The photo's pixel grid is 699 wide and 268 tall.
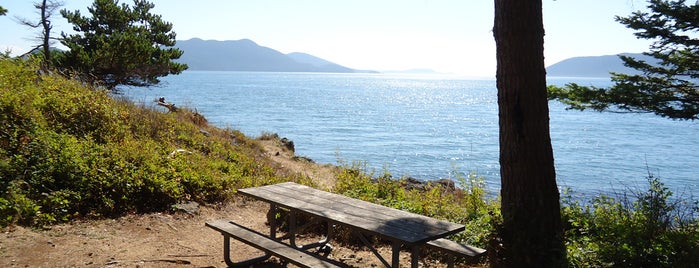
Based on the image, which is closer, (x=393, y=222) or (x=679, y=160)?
(x=393, y=222)

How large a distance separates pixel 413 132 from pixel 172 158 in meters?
31.0

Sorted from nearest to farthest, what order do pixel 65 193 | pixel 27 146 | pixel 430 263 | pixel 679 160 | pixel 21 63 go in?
1. pixel 430 263
2. pixel 65 193
3. pixel 27 146
4. pixel 21 63
5. pixel 679 160

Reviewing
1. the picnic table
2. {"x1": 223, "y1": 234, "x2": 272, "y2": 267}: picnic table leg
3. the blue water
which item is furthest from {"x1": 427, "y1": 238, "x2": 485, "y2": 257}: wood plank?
the blue water

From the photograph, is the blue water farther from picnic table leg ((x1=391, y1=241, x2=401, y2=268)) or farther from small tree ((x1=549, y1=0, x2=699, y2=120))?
picnic table leg ((x1=391, y1=241, x2=401, y2=268))

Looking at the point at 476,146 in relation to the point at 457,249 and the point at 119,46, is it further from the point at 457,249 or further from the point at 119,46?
the point at 457,249

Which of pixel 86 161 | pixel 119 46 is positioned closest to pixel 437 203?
pixel 86 161

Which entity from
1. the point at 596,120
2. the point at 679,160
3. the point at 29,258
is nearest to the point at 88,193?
the point at 29,258

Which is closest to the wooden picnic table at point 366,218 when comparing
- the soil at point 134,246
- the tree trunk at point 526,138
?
the soil at point 134,246

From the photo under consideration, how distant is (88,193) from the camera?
648 centimetres

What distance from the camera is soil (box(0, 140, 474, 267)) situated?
5.02 m

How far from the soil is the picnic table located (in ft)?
1.63

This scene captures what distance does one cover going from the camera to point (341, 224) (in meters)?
4.26

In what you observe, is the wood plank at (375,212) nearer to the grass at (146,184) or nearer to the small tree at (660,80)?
the grass at (146,184)

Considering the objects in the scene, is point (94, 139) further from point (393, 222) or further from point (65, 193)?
point (393, 222)
